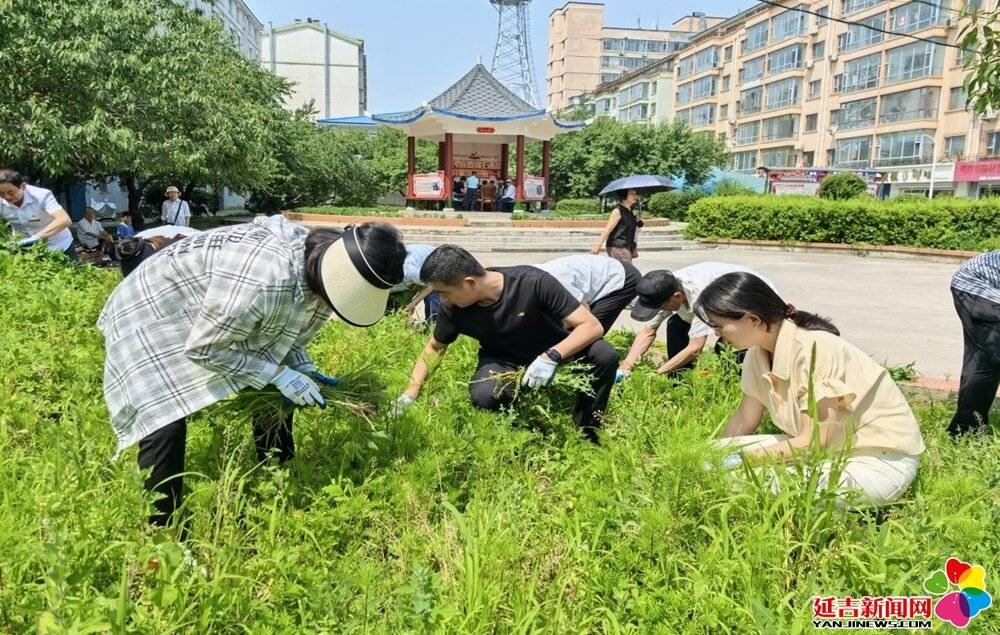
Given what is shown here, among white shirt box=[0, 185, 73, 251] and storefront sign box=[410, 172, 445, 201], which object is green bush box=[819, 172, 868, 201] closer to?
storefront sign box=[410, 172, 445, 201]

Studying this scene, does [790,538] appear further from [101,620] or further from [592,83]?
[592,83]

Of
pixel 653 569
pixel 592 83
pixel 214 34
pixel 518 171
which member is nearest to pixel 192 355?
pixel 653 569

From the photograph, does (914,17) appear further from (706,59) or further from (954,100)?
(706,59)

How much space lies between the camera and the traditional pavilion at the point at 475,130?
23016mm

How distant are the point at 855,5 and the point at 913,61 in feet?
26.4

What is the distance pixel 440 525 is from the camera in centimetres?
243

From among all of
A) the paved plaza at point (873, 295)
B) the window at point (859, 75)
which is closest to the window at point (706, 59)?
the window at point (859, 75)

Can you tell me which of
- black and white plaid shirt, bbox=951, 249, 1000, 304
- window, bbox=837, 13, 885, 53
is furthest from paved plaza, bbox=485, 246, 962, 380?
window, bbox=837, 13, 885, 53

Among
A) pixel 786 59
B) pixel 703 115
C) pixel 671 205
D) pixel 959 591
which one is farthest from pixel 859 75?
pixel 959 591

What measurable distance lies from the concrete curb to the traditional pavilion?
27.2 ft

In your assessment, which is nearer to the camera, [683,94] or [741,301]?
[741,301]

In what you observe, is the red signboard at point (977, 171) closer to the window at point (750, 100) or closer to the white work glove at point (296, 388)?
the window at point (750, 100)

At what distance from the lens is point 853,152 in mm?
44500

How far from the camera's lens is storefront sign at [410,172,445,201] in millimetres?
23719
